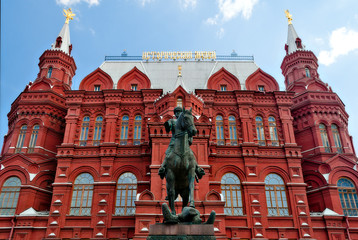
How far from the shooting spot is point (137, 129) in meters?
29.6

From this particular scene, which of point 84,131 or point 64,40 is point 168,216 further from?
→ point 64,40

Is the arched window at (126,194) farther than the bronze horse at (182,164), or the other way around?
the arched window at (126,194)

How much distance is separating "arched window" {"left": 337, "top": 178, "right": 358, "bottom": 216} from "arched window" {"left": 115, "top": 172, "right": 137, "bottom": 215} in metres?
17.2

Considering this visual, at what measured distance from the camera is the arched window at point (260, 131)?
29.1 m

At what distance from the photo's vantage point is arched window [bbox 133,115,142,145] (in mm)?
28909

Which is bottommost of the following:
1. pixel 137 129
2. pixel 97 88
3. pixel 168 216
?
pixel 168 216

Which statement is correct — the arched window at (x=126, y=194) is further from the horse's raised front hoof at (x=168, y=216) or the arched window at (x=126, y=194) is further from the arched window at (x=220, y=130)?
the horse's raised front hoof at (x=168, y=216)

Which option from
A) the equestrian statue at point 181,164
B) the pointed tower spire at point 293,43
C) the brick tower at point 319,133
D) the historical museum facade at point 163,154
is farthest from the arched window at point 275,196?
the equestrian statue at point 181,164

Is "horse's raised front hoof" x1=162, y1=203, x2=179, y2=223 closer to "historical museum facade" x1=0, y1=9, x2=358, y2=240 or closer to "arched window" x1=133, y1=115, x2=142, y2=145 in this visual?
"historical museum facade" x1=0, y1=9, x2=358, y2=240

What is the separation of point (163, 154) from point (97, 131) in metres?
8.15

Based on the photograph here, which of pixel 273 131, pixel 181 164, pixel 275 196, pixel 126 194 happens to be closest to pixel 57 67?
pixel 126 194

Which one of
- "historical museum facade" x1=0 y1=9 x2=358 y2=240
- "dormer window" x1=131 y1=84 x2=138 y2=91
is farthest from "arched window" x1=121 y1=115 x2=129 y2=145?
"dormer window" x1=131 y1=84 x2=138 y2=91

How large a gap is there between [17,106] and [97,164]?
1059 cm

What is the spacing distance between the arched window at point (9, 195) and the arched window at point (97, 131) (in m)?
6.99
